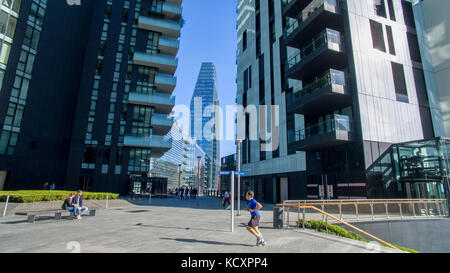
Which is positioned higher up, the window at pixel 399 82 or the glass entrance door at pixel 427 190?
the window at pixel 399 82

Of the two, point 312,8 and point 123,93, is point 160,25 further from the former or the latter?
point 312,8

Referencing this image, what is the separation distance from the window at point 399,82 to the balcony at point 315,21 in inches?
227

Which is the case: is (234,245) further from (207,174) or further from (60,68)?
(207,174)

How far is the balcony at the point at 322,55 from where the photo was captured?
1941 centimetres

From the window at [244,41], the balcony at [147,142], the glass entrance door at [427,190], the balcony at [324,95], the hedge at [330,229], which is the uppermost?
the window at [244,41]

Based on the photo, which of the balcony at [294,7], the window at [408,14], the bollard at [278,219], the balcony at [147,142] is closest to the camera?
the bollard at [278,219]

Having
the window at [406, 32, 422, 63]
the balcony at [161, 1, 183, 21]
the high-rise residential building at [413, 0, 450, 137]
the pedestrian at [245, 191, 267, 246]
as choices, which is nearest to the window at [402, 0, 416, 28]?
the high-rise residential building at [413, 0, 450, 137]

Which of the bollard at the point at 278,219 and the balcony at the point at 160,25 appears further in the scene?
the balcony at the point at 160,25

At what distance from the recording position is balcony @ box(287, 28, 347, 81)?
19.4 m

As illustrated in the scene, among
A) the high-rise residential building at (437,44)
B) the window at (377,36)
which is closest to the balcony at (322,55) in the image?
the window at (377,36)

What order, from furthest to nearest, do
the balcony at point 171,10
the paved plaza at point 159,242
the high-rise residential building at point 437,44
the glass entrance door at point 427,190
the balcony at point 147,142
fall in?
the balcony at point 171,10 → the balcony at point 147,142 → the high-rise residential building at point 437,44 → the glass entrance door at point 427,190 → the paved plaza at point 159,242

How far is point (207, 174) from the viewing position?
7205 inches

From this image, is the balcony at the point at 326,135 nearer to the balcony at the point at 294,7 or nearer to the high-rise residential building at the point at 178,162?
the balcony at the point at 294,7

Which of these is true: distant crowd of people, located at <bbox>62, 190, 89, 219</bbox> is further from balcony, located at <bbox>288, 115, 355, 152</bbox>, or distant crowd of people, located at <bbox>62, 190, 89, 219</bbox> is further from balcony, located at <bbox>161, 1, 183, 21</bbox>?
balcony, located at <bbox>161, 1, 183, 21</bbox>
